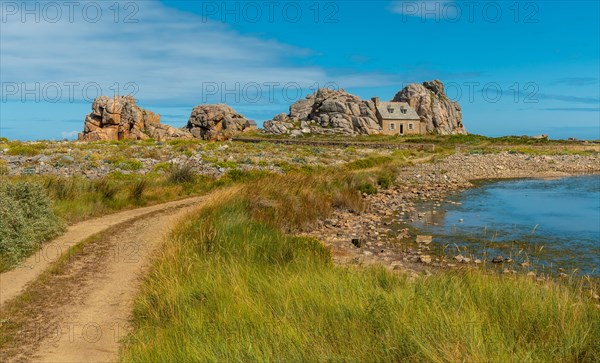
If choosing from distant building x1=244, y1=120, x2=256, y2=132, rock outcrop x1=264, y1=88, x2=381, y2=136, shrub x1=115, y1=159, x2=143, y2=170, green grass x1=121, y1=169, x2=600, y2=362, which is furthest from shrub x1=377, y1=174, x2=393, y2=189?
distant building x1=244, y1=120, x2=256, y2=132

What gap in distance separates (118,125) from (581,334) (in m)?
98.9

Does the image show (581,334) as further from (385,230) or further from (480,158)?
(480,158)

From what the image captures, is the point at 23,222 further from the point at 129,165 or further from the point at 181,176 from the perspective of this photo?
the point at 129,165

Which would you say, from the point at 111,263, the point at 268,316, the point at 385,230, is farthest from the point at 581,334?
the point at 385,230

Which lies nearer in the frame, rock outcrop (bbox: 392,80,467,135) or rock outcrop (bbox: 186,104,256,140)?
rock outcrop (bbox: 186,104,256,140)

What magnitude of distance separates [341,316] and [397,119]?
10834 centimetres

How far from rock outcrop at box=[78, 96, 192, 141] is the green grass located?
89252 mm

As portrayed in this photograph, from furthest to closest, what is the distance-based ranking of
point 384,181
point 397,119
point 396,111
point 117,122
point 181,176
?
point 396,111
point 397,119
point 117,122
point 384,181
point 181,176

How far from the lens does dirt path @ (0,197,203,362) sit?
721 centimetres

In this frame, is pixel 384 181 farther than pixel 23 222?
Yes

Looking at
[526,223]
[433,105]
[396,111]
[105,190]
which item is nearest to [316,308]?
[105,190]

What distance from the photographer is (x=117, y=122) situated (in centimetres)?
9606

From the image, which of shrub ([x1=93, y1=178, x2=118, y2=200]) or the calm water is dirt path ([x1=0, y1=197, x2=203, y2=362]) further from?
the calm water

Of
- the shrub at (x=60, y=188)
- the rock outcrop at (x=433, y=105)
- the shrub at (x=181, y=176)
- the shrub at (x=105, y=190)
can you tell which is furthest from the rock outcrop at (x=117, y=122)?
the shrub at (x=60, y=188)
